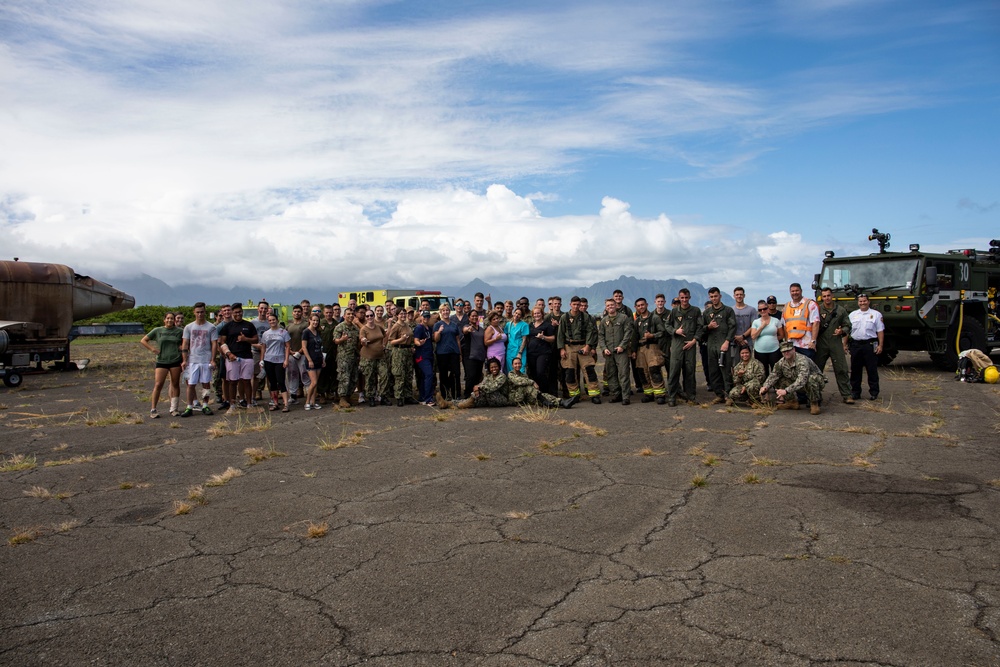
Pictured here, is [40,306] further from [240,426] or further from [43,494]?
[43,494]

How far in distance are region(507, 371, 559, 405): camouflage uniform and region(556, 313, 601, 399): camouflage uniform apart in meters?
0.74

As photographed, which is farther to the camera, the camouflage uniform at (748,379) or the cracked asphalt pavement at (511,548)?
the camouflage uniform at (748,379)

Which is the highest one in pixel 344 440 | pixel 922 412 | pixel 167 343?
pixel 167 343

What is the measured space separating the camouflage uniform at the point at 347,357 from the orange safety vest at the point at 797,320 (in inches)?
283

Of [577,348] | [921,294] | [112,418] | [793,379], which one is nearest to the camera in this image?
[793,379]

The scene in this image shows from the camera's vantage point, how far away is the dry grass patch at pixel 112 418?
10851 mm

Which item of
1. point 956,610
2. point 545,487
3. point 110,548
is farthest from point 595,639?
point 110,548

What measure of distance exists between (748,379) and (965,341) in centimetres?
808

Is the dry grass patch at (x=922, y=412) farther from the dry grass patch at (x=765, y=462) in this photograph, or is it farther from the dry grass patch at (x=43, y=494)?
the dry grass patch at (x=43, y=494)

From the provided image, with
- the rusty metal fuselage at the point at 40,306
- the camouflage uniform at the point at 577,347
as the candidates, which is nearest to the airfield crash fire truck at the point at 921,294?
the camouflage uniform at the point at 577,347

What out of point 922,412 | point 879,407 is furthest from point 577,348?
point 922,412

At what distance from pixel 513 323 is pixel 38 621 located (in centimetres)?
928

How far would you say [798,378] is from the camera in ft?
34.6

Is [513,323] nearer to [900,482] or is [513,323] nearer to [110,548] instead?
[900,482]
